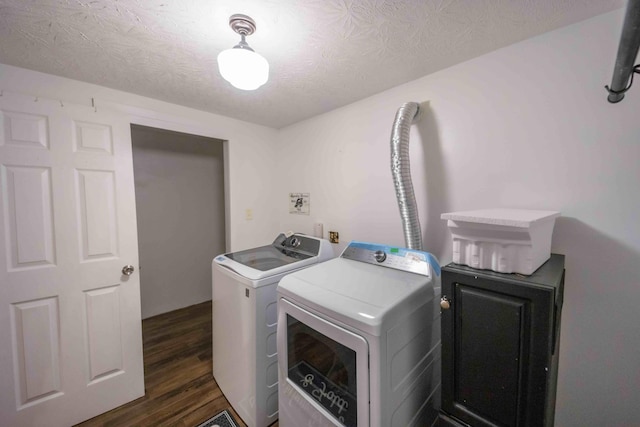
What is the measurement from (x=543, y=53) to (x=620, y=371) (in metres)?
1.48

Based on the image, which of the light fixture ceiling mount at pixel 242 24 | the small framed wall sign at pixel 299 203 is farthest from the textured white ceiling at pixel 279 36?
the small framed wall sign at pixel 299 203

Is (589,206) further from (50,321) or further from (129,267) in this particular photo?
(50,321)

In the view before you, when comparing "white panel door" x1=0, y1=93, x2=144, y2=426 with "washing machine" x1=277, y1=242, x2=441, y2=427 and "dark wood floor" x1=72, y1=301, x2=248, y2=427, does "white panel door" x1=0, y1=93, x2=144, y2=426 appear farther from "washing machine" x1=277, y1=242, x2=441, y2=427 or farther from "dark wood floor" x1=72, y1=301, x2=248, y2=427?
"washing machine" x1=277, y1=242, x2=441, y2=427

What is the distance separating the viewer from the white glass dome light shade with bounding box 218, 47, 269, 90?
3.26 ft

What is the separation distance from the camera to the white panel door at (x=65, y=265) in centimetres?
131

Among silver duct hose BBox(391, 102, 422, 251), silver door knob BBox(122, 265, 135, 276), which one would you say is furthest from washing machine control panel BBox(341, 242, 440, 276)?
silver door knob BBox(122, 265, 135, 276)

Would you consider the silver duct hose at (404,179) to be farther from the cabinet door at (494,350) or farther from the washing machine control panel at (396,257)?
the cabinet door at (494,350)

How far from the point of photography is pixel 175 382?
1812 mm

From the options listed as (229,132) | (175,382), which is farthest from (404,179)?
(175,382)

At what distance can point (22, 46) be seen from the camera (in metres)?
1.17

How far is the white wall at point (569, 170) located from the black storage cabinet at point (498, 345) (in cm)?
37

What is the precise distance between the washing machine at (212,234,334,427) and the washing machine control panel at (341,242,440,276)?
39 cm

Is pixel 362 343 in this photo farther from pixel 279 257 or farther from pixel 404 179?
pixel 279 257

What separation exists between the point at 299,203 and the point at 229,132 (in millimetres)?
967
